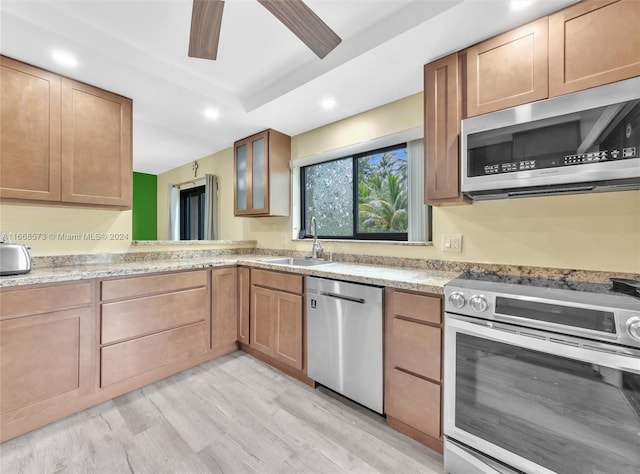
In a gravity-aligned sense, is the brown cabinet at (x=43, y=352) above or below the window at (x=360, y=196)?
below

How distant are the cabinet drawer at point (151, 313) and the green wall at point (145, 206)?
399 centimetres

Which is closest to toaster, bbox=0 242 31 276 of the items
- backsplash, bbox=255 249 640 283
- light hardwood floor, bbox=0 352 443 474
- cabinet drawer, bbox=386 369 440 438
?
light hardwood floor, bbox=0 352 443 474

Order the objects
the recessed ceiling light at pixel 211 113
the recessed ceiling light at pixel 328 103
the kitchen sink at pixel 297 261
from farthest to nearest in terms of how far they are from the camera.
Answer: the kitchen sink at pixel 297 261 → the recessed ceiling light at pixel 211 113 → the recessed ceiling light at pixel 328 103

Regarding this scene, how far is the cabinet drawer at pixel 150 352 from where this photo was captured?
6.33 feet

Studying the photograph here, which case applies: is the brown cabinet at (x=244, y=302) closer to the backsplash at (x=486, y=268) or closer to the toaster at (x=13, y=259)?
the backsplash at (x=486, y=268)

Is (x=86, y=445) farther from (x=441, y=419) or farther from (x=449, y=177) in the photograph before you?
→ (x=449, y=177)

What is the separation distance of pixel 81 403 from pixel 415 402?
2.17 meters

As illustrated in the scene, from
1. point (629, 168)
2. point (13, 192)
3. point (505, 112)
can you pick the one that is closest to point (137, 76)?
point (13, 192)

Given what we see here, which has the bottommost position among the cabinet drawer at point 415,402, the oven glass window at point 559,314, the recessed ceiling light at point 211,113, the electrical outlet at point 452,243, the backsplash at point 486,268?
the cabinet drawer at point 415,402

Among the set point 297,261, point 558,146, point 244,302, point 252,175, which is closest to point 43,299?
point 244,302

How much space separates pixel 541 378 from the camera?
1.16 metres

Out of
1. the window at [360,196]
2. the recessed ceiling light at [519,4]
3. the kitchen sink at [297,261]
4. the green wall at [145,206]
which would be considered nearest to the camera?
the recessed ceiling light at [519,4]

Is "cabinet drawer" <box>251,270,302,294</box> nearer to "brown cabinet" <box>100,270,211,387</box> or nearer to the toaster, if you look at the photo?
"brown cabinet" <box>100,270,211,387</box>

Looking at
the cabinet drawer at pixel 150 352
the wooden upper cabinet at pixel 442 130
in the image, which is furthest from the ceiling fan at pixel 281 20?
the cabinet drawer at pixel 150 352
